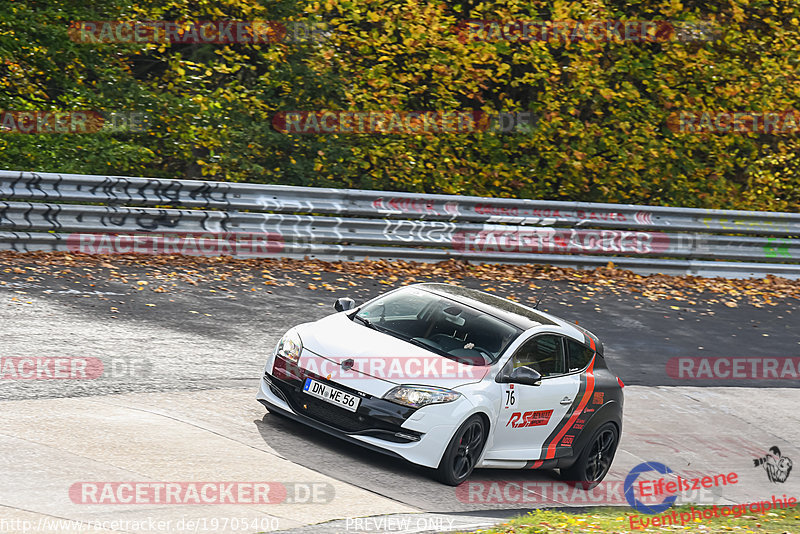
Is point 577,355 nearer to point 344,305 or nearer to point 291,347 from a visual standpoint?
point 344,305

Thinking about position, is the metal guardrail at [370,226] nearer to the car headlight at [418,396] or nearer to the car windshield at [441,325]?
the car windshield at [441,325]

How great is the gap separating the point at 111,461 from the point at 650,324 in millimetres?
9735

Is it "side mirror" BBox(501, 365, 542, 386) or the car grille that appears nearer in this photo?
the car grille

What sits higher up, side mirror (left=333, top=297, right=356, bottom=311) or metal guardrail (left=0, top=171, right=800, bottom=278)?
side mirror (left=333, top=297, right=356, bottom=311)

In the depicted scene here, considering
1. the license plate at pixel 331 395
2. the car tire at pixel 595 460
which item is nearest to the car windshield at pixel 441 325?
the license plate at pixel 331 395

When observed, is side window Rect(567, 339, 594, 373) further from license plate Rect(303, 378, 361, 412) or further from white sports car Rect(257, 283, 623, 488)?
license plate Rect(303, 378, 361, 412)

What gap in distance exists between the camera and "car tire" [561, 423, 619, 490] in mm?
9172

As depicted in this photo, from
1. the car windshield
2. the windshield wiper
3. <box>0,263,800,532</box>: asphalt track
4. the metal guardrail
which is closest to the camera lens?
<box>0,263,800,532</box>: asphalt track

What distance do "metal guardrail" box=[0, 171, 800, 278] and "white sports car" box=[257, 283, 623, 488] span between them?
20.7 ft

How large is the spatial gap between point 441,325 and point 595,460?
201cm

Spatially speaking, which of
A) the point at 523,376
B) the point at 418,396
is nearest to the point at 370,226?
the point at 523,376

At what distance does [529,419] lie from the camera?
8602 millimetres

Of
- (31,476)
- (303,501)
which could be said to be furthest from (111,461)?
(303,501)

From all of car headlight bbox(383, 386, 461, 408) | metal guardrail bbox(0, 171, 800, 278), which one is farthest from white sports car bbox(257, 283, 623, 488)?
metal guardrail bbox(0, 171, 800, 278)
